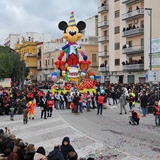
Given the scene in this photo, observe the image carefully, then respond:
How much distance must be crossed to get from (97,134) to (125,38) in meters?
34.7

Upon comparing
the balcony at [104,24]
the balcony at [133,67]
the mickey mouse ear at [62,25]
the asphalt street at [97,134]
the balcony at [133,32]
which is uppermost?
the balcony at [104,24]

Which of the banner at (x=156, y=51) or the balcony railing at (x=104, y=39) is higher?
the balcony railing at (x=104, y=39)

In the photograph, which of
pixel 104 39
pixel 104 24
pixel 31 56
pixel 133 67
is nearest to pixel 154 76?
pixel 133 67

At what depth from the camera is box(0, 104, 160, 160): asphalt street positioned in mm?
11805

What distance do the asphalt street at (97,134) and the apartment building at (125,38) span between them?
23817mm

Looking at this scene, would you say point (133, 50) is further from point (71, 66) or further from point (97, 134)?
point (97, 134)

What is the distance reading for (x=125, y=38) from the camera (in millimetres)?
48312

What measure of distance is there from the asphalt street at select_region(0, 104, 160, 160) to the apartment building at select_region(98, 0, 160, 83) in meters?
23.8

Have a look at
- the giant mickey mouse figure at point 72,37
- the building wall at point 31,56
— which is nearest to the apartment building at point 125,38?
the giant mickey mouse figure at point 72,37

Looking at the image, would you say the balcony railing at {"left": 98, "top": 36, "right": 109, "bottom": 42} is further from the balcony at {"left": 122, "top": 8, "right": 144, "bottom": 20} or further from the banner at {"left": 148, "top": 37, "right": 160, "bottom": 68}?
the banner at {"left": 148, "top": 37, "right": 160, "bottom": 68}

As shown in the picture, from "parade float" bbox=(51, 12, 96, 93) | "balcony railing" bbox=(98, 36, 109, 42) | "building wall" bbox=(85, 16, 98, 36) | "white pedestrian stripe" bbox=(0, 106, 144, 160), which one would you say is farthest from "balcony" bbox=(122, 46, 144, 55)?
"white pedestrian stripe" bbox=(0, 106, 144, 160)

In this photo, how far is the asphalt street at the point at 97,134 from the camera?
11.8m

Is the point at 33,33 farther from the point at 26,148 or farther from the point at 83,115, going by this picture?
the point at 26,148

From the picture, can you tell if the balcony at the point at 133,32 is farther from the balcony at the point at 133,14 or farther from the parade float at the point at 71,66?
the parade float at the point at 71,66
